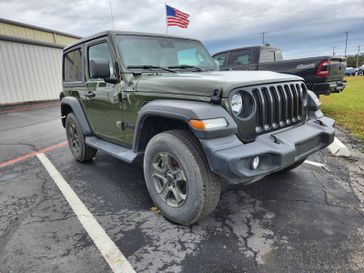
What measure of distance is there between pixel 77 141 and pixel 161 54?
7.35ft

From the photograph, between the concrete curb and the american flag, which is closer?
the concrete curb

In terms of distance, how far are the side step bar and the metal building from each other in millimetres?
12563

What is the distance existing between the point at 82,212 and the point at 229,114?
1.98m

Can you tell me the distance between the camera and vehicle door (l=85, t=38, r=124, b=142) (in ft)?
12.2

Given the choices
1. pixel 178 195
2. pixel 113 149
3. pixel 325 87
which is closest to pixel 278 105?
pixel 178 195

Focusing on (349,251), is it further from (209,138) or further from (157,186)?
(157,186)

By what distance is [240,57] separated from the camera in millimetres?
9711

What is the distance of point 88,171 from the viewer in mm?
4746

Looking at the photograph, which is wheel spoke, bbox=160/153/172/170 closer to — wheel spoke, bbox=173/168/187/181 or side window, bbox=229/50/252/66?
wheel spoke, bbox=173/168/187/181

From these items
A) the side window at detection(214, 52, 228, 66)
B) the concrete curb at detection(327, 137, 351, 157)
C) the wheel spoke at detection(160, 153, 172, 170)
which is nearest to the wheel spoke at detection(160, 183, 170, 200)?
the wheel spoke at detection(160, 153, 172, 170)

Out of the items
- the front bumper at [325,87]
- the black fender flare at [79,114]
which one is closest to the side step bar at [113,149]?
the black fender flare at [79,114]

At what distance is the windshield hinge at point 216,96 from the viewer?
2578 mm

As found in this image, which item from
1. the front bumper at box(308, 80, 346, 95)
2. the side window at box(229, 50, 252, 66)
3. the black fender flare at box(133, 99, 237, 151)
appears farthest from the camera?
the side window at box(229, 50, 252, 66)

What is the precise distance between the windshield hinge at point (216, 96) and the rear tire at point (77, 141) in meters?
2.84
